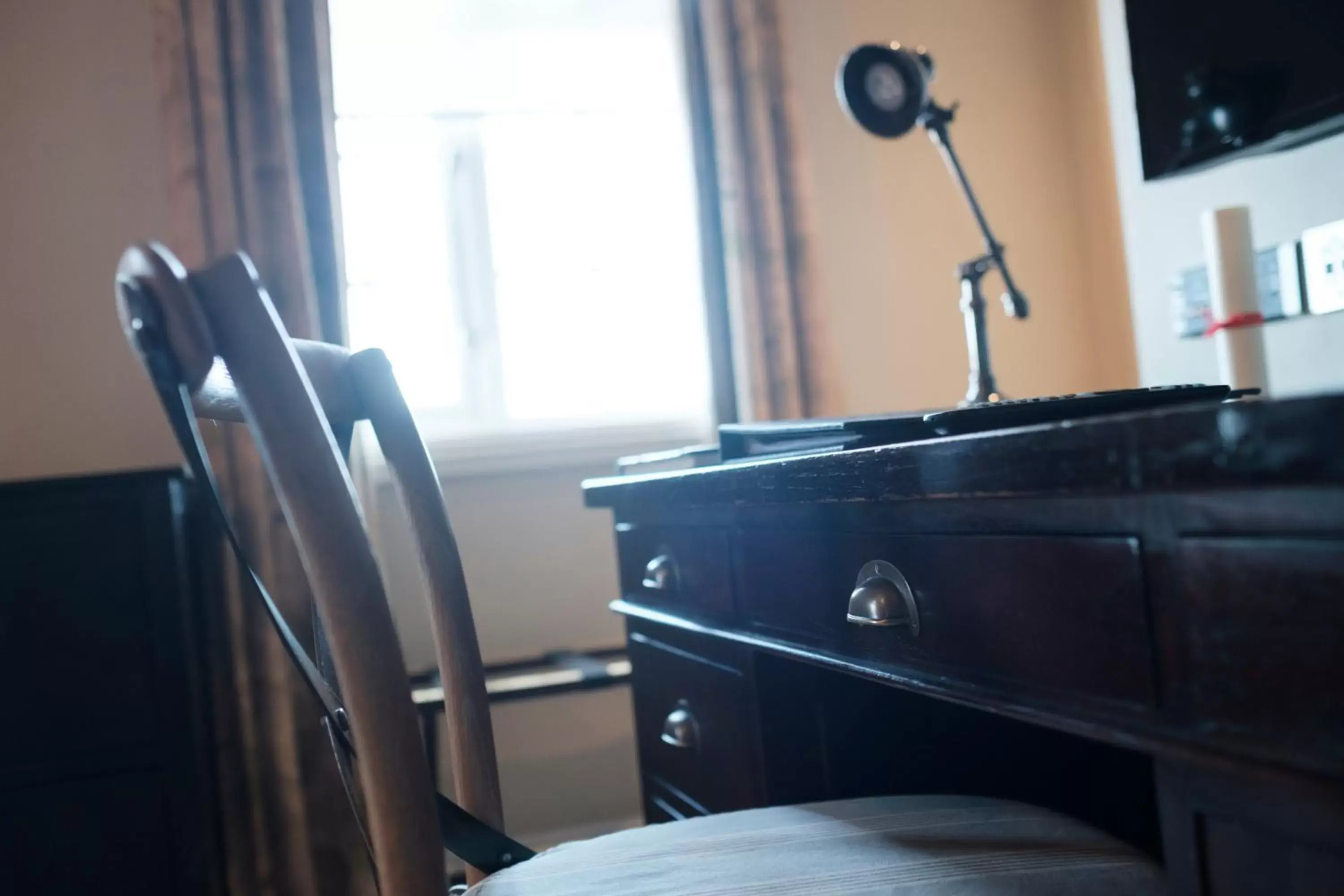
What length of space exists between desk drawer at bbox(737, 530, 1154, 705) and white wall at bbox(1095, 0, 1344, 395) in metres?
0.86

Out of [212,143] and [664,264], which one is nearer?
[212,143]

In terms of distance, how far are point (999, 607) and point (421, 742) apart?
343 millimetres

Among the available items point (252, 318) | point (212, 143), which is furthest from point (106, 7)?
point (252, 318)

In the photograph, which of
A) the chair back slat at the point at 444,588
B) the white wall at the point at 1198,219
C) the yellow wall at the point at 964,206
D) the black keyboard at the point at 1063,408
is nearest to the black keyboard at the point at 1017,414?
the black keyboard at the point at 1063,408

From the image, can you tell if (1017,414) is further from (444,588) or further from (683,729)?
(683,729)

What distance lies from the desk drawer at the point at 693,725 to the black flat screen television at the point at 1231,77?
921 mm

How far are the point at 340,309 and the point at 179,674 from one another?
785 millimetres

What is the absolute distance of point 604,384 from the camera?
103 inches

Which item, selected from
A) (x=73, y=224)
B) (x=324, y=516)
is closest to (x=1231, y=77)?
(x=324, y=516)

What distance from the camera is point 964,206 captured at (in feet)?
8.86

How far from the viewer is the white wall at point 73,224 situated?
2.18 metres

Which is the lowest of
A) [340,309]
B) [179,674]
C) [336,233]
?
[179,674]

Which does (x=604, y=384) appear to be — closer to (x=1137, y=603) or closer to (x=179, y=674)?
(x=179, y=674)

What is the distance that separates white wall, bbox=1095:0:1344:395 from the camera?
4.75ft
